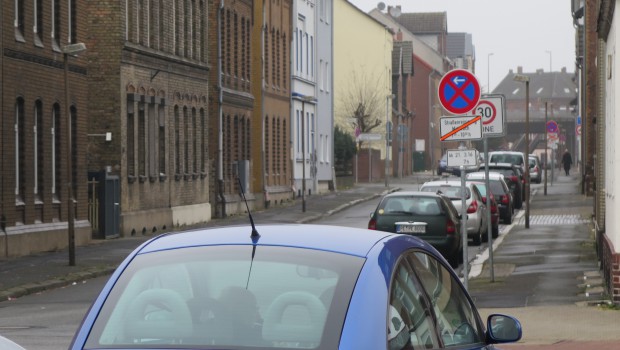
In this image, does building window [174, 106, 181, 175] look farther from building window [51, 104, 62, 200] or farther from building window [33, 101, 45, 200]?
building window [33, 101, 45, 200]

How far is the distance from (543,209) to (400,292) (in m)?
45.3

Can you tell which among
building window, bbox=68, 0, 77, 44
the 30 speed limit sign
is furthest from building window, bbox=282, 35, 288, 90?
the 30 speed limit sign

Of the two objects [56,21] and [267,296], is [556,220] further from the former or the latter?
[267,296]

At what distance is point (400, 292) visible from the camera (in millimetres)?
6234

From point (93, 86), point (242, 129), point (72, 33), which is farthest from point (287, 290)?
point (242, 129)

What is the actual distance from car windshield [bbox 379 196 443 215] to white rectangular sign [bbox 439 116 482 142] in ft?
31.9

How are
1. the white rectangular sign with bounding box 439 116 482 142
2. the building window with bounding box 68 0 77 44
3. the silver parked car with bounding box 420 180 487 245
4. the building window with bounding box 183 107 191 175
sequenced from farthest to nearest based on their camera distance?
the building window with bounding box 183 107 191 175
the building window with bounding box 68 0 77 44
the silver parked car with bounding box 420 180 487 245
the white rectangular sign with bounding box 439 116 482 142

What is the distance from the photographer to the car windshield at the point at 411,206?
2892cm

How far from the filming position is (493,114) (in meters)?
22.2

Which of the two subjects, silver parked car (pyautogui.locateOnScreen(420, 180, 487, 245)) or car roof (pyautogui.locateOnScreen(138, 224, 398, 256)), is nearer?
car roof (pyautogui.locateOnScreen(138, 224, 398, 256))

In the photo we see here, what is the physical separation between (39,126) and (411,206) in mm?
9471

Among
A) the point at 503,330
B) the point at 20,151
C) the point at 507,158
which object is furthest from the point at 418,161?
the point at 503,330

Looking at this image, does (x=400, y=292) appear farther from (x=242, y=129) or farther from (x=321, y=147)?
(x=321, y=147)

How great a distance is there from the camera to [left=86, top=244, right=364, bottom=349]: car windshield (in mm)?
5816
